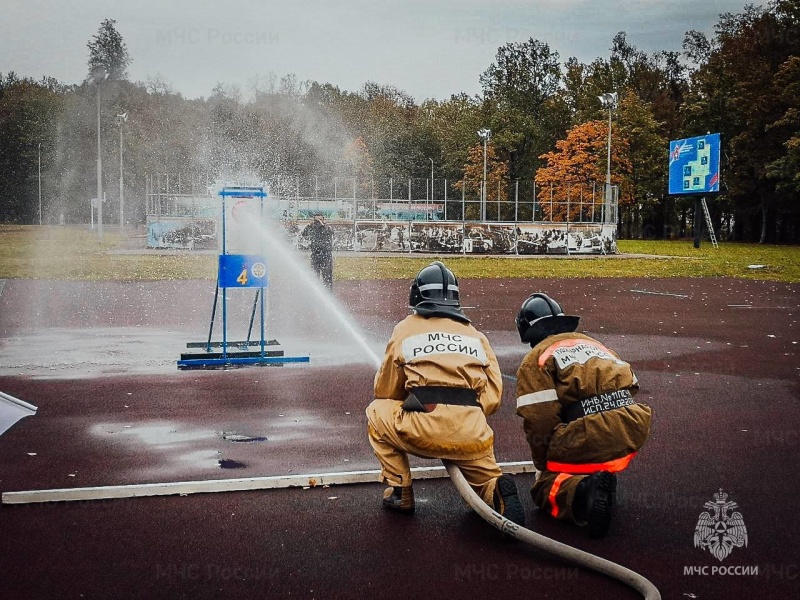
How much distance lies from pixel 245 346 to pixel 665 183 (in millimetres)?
65770

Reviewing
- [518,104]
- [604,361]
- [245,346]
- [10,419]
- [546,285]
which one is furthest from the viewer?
[518,104]

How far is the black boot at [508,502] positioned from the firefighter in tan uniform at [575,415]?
0.42 m

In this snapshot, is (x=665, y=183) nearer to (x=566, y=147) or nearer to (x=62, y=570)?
(x=566, y=147)

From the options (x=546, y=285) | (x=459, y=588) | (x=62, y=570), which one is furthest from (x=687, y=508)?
(x=546, y=285)

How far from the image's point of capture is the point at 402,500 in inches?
200

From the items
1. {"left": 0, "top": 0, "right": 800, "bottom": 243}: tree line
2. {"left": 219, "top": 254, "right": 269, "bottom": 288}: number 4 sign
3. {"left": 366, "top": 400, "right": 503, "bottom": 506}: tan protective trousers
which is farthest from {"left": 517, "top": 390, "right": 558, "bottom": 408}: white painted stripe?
{"left": 0, "top": 0, "right": 800, "bottom": 243}: tree line

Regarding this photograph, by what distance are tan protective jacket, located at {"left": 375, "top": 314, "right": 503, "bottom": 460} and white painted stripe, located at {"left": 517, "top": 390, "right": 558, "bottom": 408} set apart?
0.16 m

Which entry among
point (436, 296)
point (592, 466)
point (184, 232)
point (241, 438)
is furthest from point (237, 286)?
point (184, 232)

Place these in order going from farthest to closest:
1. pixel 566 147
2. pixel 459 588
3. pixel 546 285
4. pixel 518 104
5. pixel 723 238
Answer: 1. pixel 723 238
2. pixel 518 104
3. pixel 566 147
4. pixel 546 285
5. pixel 459 588

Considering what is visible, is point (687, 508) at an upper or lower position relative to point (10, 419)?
lower

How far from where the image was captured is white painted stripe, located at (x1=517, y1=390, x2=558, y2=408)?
5031 mm

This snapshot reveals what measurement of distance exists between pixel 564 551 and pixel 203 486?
8.13 ft

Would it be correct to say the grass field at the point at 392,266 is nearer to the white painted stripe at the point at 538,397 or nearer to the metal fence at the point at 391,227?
the metal fence at the point at 391,227

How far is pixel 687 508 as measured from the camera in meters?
5.29
